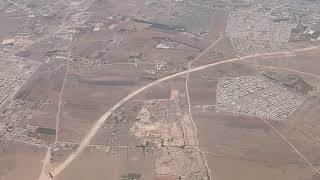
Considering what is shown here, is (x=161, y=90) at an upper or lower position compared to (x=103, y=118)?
upper

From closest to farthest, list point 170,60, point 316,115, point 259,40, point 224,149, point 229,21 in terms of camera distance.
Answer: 1. point 224,149
2. point 316,115
3. point 170,60
4. point 259,40
5. point 229,21

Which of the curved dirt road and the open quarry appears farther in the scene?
the open quarry

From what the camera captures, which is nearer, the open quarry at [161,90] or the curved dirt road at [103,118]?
the curved dirt road at [103,118]

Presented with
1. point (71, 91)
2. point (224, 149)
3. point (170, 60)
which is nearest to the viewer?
point (224, 149)

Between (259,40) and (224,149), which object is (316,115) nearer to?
(224,149)

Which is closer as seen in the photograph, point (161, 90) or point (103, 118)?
point (103, 118)

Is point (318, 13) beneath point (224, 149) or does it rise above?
above

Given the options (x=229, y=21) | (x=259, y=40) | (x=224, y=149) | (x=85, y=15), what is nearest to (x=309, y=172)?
(x=224, y=149)

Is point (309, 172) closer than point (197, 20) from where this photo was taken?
Yes
